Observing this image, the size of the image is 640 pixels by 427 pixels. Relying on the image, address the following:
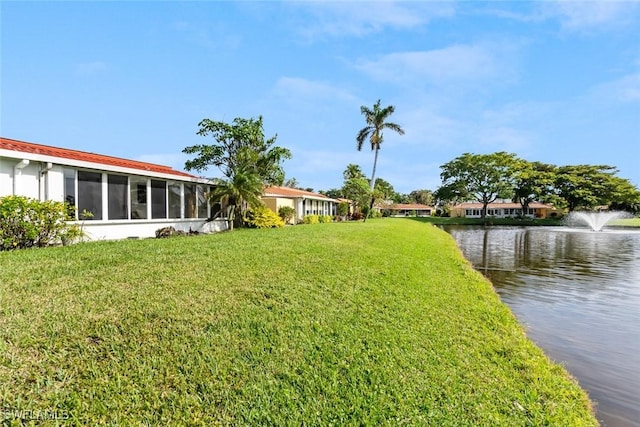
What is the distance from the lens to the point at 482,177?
5581cm

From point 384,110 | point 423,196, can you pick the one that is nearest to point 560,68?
point 384,110

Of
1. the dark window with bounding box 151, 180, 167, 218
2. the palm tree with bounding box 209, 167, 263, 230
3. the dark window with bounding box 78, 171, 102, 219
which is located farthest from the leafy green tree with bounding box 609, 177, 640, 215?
the dark window with bounding box 78, 171, 102, 219

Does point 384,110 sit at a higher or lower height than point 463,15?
higher

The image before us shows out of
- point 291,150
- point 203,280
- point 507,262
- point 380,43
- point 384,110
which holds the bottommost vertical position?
point 507,262

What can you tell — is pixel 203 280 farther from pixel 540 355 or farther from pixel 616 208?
pixel 616 208

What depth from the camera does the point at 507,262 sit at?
53.7 ft

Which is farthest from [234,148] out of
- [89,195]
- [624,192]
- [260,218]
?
[624,192]

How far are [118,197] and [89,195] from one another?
114cm

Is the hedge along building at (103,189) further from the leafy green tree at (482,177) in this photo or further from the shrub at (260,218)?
the leafy green tree at (482,177)

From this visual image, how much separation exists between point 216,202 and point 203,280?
12.4m

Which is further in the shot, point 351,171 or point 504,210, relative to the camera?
point 504,210

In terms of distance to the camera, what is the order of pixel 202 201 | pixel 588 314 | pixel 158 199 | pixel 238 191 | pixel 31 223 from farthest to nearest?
1. pixel 202 201
2. pixel 238 191
3. pixel 158 199
4. pixel 31 223
5. pixel 588 314

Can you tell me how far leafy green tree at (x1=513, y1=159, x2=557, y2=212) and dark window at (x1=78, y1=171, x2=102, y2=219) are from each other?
5785cm

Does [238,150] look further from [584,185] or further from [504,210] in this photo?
[504,210]
